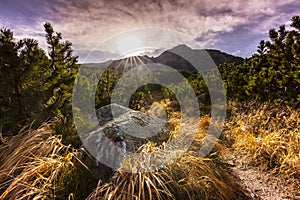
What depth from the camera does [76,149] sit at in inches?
107

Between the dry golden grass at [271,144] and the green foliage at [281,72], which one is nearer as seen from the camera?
the dry golden grass at [271,144]

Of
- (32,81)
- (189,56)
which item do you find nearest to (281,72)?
(32,81)

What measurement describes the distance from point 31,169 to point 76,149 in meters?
0.62

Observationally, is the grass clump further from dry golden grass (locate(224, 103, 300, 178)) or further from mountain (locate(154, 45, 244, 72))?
mountain (locate(154, 45, 244, 72))

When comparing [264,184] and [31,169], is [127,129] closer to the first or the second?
[31,169]

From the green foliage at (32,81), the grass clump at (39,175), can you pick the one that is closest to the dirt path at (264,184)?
the grass clump at (39,175)

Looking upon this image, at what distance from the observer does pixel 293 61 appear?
5160 mm

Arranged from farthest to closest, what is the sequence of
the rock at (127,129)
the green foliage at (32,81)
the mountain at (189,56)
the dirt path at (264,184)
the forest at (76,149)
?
the mountain at (189,56), the rock at (127,129), the green foliage at (32,81), the dirt path at (264,184), the forest at (76,149)

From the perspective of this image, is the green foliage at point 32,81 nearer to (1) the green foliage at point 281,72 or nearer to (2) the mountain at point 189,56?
(1) the green foliage at point 281,72

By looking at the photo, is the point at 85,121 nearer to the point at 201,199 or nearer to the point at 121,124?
the point at 121,124

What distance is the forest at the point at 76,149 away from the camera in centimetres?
207

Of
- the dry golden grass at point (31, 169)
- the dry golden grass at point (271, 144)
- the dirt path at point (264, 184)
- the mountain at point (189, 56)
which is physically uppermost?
the mountain at point (189, 56)

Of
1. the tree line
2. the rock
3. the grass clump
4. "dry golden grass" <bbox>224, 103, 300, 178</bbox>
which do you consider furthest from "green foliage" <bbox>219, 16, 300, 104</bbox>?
the grass clump

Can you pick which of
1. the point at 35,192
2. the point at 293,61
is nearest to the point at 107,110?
the point at 35,192
